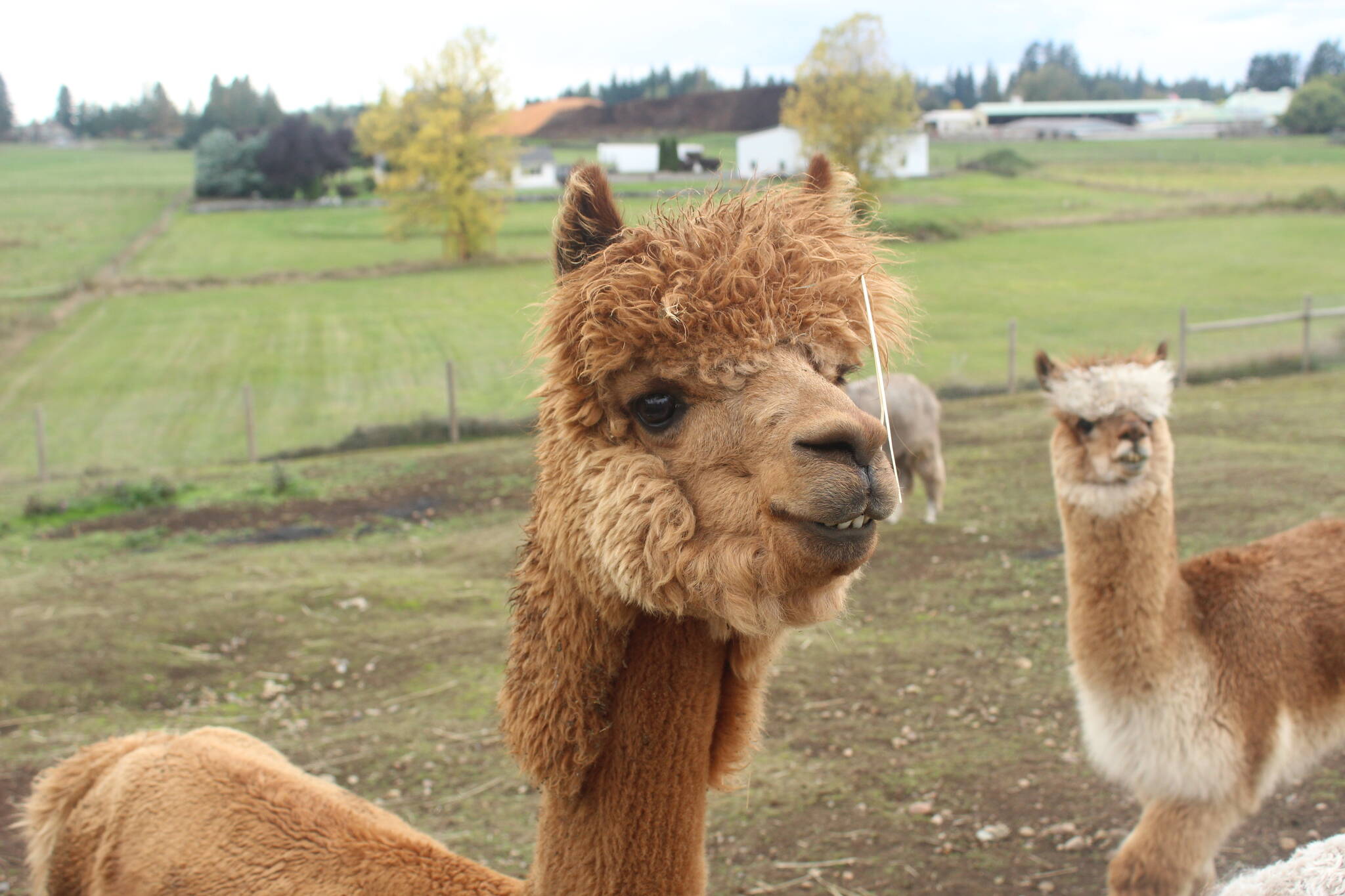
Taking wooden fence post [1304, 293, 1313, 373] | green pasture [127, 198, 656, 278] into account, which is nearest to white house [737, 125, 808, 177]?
green pasture [127, 198, 656, 278]

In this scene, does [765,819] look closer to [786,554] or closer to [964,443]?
[786,554]

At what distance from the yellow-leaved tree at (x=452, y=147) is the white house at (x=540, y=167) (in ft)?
51.1

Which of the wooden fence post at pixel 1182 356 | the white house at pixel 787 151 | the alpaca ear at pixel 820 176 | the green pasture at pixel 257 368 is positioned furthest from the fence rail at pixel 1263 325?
the white house at pixel 787 151

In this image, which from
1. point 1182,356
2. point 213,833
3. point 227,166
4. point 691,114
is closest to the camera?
point 213,833

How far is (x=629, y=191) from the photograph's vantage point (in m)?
42.3

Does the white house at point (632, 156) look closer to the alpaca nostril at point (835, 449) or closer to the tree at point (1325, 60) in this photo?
the alpaca nostril at point (835, 449)

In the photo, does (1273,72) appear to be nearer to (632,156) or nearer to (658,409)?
(632,156)

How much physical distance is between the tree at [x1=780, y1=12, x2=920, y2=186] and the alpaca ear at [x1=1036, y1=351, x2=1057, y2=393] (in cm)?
3783

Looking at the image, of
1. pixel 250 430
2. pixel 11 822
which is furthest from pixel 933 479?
pixel 250 430

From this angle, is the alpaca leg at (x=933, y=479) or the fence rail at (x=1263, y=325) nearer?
the alpaca leg at (x=933, y=479)

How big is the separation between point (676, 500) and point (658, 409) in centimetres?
21

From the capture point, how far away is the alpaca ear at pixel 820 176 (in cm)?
239

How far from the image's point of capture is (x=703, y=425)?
79.4 inches

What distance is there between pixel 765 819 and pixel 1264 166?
6092 cm
